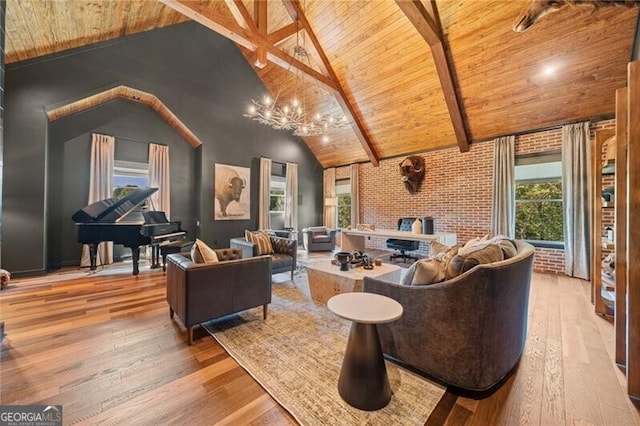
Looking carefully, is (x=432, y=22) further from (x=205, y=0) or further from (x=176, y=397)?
(x=176, y=397)

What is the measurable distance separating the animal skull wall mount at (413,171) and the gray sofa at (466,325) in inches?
193

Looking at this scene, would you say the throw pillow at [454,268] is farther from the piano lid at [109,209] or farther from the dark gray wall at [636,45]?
the piano lid at [109,209]

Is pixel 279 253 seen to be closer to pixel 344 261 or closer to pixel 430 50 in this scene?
pixel 344 261

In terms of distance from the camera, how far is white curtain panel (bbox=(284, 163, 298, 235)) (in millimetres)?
8031

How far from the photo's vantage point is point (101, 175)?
519 centimetres

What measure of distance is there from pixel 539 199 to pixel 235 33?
6499 millimetres

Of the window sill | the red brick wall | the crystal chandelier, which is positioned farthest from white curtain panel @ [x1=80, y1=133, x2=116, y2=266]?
the window sill

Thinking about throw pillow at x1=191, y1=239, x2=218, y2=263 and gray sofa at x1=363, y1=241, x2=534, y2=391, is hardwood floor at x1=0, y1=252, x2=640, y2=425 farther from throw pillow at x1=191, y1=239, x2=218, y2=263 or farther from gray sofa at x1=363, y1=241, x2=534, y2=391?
throw pillow at x1=191, y1=239, x2=218, y2=263

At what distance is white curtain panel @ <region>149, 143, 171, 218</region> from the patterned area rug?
4.33 metres

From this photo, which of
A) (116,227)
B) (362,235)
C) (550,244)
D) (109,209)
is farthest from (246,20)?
(550,244)

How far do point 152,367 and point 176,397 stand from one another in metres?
0.48

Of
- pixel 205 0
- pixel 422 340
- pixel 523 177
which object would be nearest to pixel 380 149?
pixel 523 177

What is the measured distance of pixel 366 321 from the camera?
57.0 inches

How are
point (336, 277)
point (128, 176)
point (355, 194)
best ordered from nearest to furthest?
point (336, 277) < point (128, 176) < point (355, 194)
